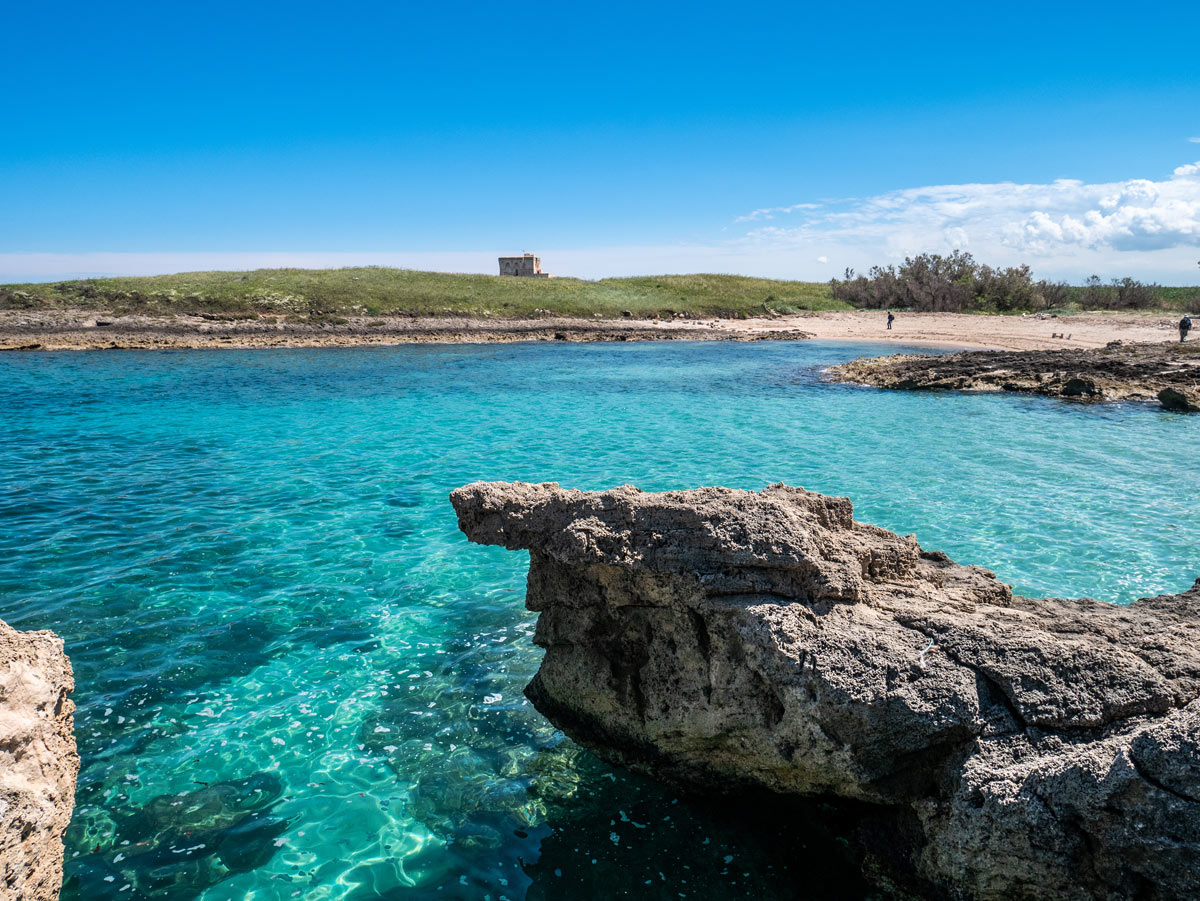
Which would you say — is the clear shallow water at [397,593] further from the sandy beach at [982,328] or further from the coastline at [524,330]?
the coastline at [524,330]

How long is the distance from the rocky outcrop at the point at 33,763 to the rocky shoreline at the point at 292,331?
48.1 metres

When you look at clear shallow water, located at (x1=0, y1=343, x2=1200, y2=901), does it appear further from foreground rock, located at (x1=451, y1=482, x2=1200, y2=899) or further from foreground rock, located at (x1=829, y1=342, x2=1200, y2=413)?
foreground rock, located at (x1=829, y1=342, x2=1200, y2=413)

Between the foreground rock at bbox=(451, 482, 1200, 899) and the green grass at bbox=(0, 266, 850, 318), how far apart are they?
184 feet

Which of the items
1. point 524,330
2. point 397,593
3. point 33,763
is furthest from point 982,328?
point 33,763

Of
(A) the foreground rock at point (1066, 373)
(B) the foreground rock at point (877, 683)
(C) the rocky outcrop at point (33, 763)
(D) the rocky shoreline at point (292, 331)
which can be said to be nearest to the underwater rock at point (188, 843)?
(C) the rocky outcrop at point (33, 763)

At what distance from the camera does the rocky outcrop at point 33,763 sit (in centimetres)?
347

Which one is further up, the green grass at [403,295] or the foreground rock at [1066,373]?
the green grass at [403,295]

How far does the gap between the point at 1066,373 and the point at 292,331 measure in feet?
156

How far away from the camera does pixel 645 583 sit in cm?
531

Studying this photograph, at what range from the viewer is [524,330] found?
58.2m

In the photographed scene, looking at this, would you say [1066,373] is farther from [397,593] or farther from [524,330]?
[524,330]

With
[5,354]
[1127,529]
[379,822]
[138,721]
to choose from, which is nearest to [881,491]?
[1127,529]

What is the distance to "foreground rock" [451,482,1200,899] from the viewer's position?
3783 mm

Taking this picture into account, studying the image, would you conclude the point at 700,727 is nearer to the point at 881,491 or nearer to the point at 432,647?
the point at 432,647
